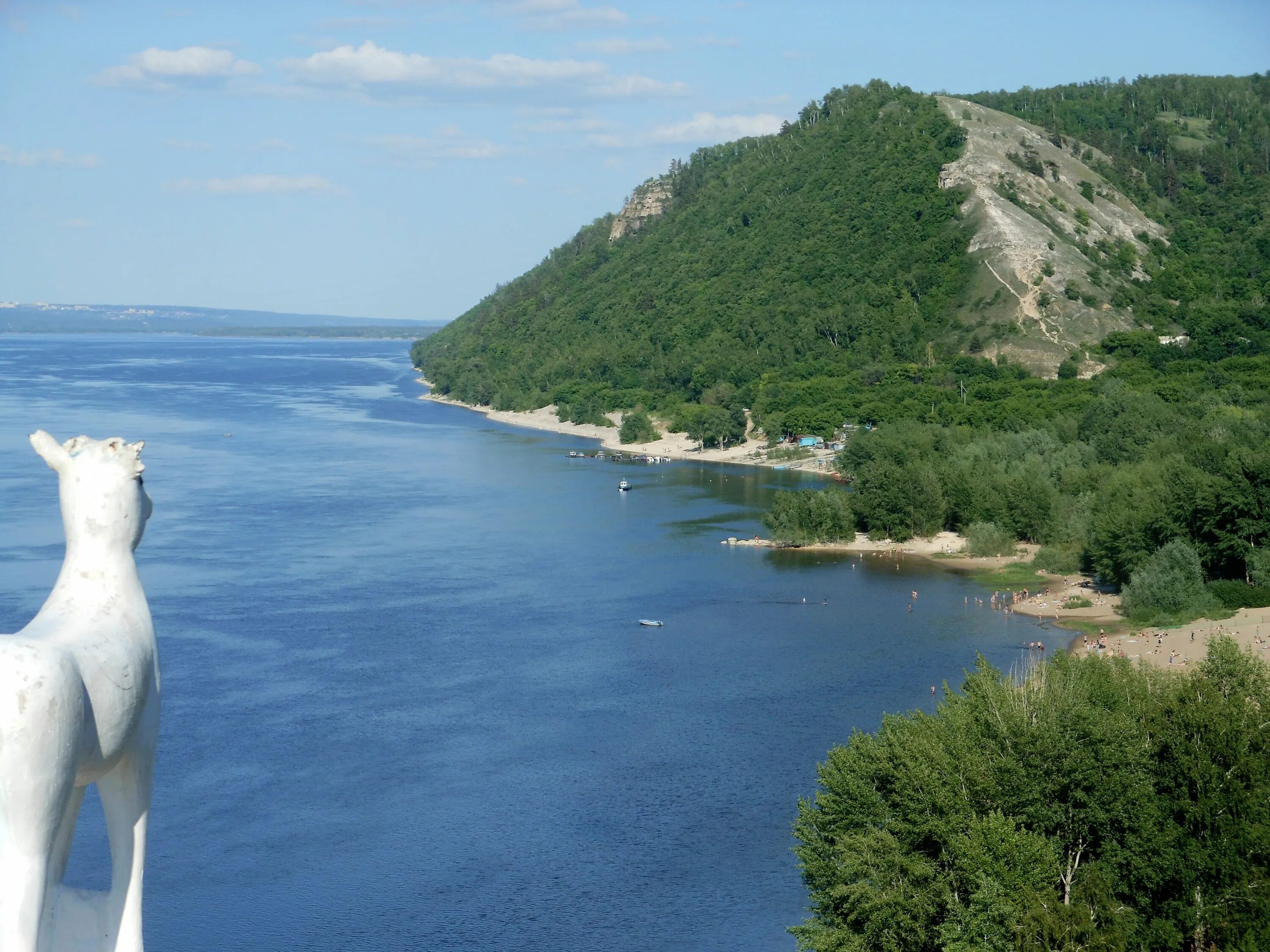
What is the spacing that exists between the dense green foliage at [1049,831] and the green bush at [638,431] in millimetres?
102138

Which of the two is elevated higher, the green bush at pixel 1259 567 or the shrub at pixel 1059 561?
the green bush at pixel 1259 567

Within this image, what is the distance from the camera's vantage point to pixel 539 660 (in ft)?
182

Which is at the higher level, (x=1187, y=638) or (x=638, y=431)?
(x=638, y=431)

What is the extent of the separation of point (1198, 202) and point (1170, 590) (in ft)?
399

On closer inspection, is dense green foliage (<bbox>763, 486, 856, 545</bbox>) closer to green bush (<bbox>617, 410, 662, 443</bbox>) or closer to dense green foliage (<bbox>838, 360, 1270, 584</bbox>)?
dense green foliage (<bbox>838, 360, 1270, 584</bbox>)

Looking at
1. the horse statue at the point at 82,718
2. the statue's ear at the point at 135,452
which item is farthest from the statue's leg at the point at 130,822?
the statue's ear at the point at 135,452

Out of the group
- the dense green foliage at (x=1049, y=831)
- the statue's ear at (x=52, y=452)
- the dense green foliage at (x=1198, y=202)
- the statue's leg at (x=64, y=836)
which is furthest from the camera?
the dense green foliage at (x=1198, y=202)

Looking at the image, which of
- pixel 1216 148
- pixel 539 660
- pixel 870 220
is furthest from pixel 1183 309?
pixel 539 660

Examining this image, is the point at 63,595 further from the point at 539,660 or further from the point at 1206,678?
the point at 539,660

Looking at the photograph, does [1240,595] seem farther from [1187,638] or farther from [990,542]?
[990,542]

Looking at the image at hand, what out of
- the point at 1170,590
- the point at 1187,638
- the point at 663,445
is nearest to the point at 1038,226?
the point at 663,445

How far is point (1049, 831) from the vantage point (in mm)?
27297

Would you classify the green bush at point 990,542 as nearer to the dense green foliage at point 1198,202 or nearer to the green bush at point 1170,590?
the green bush at point 1170,590

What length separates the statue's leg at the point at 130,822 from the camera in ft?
28.5
